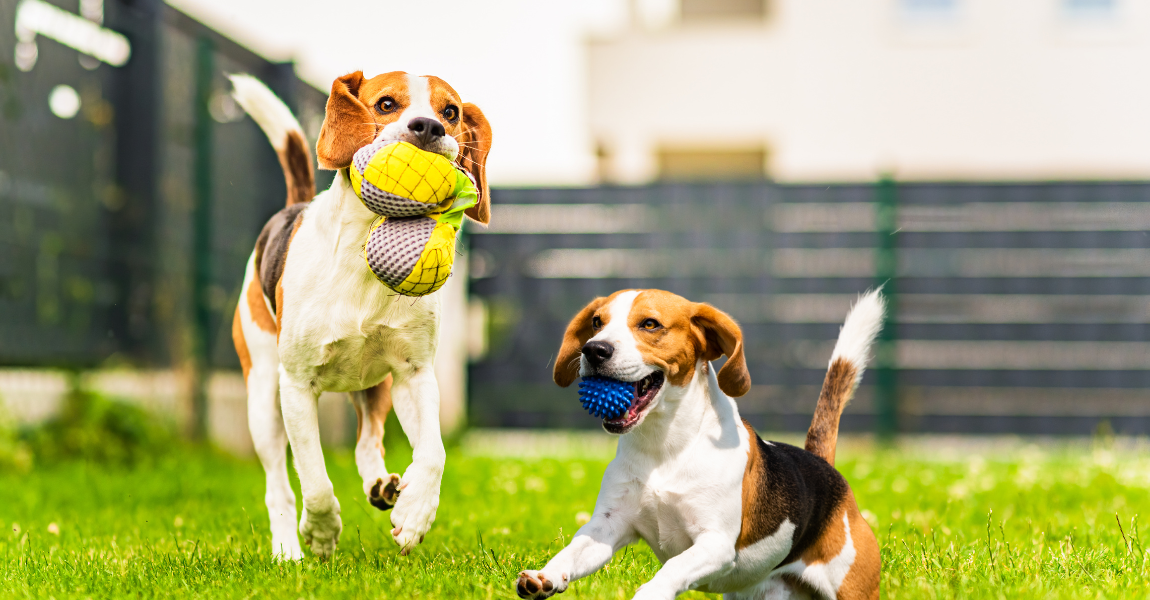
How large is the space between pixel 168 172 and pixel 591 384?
5619 mm

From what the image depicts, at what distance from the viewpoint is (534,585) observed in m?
2.80

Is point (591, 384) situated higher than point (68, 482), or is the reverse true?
point (591, 384)

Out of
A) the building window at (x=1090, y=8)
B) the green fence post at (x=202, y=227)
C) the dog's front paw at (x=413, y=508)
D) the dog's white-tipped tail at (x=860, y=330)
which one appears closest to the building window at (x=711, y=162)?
the building window at (x=1090, y=8)

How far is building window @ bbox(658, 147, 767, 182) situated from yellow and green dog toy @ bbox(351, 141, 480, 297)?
37.7 feet

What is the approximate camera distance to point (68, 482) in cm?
603

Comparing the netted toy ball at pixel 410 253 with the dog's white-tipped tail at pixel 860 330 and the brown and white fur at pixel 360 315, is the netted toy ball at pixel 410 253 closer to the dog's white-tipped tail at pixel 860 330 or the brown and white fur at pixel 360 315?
the brown and white fur at pixel 360 315

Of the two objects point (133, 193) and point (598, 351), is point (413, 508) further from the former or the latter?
point (133, 193)

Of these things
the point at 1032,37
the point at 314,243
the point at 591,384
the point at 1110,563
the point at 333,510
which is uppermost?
the point at 1032,37

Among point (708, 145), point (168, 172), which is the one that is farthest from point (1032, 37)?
point (168, 172)

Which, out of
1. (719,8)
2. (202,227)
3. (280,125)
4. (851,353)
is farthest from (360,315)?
(719,8)

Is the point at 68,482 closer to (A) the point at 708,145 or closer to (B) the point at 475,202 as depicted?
(B) the point at 475,202

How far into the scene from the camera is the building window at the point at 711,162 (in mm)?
14695

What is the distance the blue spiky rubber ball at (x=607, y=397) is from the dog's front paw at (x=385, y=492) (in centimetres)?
91

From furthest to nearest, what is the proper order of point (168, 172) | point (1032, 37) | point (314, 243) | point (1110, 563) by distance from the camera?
point (1032, 37) → point (168, 172) → point (1110, 563) → point (314, 243)
